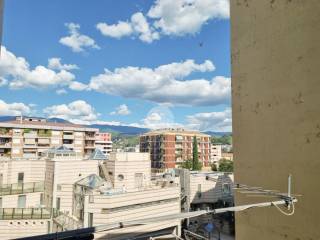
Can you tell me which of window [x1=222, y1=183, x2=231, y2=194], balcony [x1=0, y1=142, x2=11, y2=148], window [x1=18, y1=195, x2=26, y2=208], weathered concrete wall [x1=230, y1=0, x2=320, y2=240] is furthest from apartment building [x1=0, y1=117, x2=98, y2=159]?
weathered concrete wall [x1=230, y1=0, x2=320, y2=240]

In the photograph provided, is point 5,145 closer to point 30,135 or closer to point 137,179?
point 30,135

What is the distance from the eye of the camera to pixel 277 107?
2787mm

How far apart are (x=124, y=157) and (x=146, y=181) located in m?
2.23

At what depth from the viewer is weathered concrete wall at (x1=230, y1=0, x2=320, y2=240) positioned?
98.9 inches

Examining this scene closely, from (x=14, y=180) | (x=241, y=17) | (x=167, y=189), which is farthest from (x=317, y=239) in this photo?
(x=14, y=180)

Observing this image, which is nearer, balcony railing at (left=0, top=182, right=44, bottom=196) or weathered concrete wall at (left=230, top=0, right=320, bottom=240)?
weathered concrete wall at (left=230, top=0, right=320, bottom=240)

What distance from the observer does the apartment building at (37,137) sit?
39.7 meters

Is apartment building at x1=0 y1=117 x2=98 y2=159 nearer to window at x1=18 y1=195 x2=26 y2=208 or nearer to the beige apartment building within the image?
the beige apartment building

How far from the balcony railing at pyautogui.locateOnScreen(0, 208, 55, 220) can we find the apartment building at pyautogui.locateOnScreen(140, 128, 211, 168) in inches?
1507

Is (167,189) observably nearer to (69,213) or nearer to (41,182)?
(69,213)

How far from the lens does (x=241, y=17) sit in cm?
333

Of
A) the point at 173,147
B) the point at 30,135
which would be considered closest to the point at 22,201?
the point at 30,135

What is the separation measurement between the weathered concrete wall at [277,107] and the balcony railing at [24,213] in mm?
13687

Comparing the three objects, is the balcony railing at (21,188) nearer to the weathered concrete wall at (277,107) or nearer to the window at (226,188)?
the window at (226,188)
